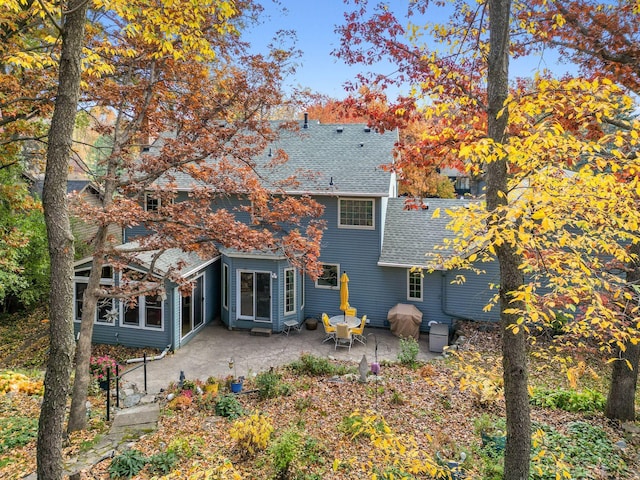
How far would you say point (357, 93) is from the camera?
799 centimetres

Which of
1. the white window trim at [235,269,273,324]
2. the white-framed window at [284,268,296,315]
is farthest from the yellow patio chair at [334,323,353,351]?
the white window trim at [235,269,273,324]

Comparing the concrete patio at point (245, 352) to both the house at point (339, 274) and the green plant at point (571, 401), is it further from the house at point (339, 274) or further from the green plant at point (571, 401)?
the green plant at point (571, 401)

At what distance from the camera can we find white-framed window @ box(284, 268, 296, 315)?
15.4 meters

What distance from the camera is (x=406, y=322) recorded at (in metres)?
14.6

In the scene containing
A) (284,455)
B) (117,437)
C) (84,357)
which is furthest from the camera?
(84,357)

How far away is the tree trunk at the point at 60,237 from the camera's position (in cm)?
433

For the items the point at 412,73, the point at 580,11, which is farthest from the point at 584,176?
the point at 580,11

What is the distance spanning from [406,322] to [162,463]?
395 inches

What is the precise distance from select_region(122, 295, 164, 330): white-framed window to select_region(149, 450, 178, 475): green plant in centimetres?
789

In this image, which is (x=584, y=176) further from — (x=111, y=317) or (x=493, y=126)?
(x=111, y=317)

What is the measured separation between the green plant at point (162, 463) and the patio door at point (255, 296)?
9043 millimetres

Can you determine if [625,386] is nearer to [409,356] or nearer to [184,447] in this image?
[409,356]

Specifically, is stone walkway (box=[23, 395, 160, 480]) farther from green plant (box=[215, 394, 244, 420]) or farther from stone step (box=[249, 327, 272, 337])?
stone step (box=[249, 327, 272, 337])

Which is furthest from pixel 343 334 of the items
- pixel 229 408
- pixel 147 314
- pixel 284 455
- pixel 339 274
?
pixel 284 455
